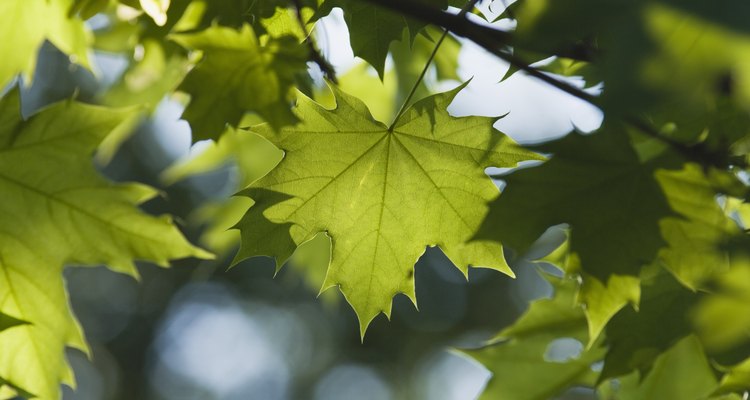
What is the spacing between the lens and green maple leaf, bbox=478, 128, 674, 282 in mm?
1035

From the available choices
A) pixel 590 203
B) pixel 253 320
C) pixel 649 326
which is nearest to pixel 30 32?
pixel 590 203

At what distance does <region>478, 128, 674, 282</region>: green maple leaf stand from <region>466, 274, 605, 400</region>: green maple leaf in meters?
0.45

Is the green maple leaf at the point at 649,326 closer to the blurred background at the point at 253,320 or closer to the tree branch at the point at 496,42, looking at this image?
the tree branch at the point at 496,42

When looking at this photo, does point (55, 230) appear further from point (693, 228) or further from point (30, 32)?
point (693, 228)

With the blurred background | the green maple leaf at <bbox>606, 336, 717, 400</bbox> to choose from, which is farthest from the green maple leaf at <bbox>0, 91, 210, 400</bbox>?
the blurred background

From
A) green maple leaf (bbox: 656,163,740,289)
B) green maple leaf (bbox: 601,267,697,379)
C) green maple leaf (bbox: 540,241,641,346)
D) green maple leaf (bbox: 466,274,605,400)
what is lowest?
green maple leaf (bbox: 466,274,605,400)

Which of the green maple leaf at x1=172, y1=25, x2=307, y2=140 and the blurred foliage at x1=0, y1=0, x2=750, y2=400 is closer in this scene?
the blurred foliage at x1=0, y1=0, x2=750, y2=400

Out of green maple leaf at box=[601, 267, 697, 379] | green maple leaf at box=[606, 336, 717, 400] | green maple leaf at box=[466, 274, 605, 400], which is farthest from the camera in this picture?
green maple leaf at box=[466, 274, 605, 400]

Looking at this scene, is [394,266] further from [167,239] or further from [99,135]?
[99,135]

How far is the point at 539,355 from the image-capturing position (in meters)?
1.57

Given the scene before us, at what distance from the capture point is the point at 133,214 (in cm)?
134

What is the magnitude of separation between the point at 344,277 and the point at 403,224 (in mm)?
131

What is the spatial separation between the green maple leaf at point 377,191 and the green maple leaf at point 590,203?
175mm

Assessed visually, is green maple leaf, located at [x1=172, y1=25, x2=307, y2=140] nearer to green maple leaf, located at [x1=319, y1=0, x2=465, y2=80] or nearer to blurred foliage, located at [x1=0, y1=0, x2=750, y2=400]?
blurred foliage, located at [x1=0, y1=0, x2=750, y2=400]
